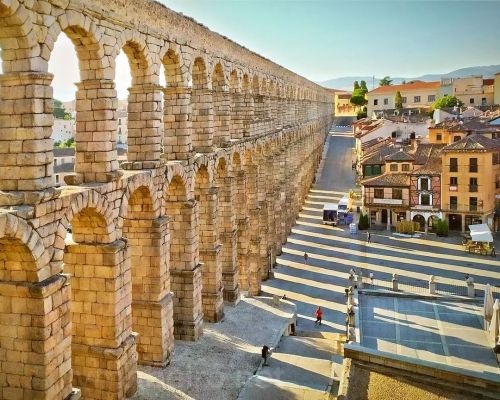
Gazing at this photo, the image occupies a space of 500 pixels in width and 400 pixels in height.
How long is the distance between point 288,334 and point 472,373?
61.2 ft

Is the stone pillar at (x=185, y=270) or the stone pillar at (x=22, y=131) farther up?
the stone pillar at (x=22, y=131)

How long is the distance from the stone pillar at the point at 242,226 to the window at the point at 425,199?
29478 millimetres

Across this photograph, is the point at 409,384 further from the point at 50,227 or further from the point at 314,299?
the point at 314,299

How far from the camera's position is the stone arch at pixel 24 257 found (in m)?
14.4

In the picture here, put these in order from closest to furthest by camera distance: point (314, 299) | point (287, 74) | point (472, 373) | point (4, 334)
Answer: point (472, 373), point (4, 334), point (314, 299), point (287, 74)

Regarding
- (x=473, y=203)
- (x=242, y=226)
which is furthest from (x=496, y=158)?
(x=242, y=226)

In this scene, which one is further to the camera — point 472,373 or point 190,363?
point 190,363

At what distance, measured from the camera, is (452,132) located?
67.6 metres

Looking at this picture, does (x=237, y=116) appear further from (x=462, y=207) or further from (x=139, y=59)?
(x=462, y=207)

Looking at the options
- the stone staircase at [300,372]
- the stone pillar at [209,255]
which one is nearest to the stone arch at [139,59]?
the stone pillar at [209,255]

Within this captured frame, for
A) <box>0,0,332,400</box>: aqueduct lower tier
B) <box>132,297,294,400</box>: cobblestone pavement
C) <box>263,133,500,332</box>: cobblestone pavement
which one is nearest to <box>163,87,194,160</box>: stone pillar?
<box>0,0,332,400</box>: aqueduct lower tier

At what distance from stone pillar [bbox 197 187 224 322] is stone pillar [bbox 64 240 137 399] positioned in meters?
10.3

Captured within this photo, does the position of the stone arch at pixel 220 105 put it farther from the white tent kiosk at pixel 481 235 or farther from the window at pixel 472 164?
the window at pixel 472 164

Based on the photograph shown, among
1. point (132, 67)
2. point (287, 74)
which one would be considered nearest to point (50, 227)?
point (132, 67)
